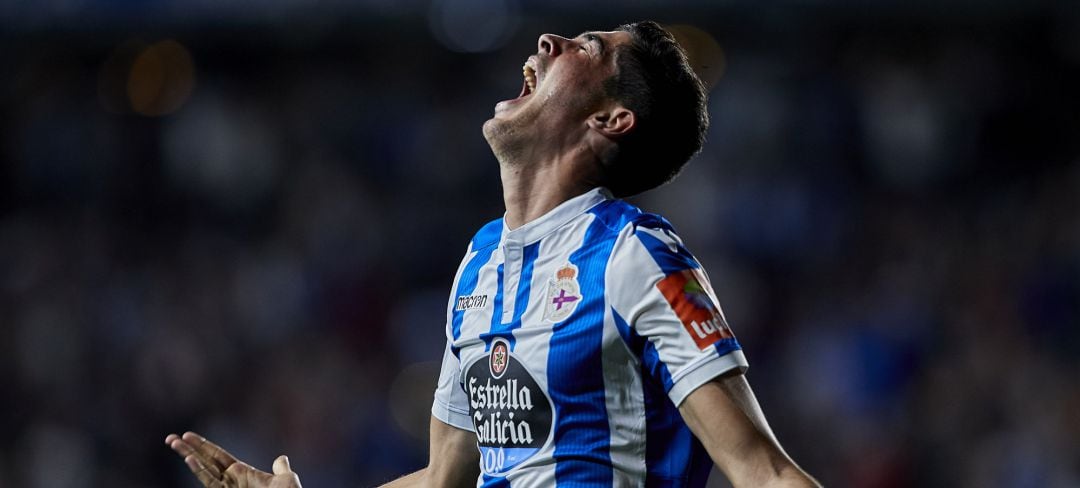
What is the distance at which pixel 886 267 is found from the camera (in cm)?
937

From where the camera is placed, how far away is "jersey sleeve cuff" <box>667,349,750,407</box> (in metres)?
2.61

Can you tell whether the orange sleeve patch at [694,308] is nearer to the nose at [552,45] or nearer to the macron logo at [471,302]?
the macron logo at [471,302]

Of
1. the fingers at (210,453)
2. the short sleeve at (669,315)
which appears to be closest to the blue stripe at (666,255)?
the short sleeve at (669,315)

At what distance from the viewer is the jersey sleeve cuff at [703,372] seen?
2607 millimetres

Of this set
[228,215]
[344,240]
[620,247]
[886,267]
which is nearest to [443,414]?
[620,247]

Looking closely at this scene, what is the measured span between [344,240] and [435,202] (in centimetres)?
85

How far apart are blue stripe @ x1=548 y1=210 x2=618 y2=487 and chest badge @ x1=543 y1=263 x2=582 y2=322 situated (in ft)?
0.06

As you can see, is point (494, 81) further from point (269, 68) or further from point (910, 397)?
point (910, 397)

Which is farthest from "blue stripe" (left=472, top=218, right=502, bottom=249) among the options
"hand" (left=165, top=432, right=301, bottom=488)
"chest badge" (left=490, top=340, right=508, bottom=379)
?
"hand" (left=165, top=432, right=301, bottom=488)

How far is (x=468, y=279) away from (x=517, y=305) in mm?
310

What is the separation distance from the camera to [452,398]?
132 inches

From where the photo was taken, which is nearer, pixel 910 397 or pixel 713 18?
pixel 910 397

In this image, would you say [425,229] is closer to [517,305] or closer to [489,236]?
[489,236]

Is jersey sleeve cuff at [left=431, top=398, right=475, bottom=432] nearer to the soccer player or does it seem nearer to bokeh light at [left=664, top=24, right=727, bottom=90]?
the soccer player
